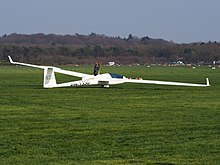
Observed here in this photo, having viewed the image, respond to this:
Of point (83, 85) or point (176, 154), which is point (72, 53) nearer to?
point (83, 85)

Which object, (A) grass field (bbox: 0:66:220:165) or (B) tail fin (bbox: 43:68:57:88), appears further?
(B) tail fin (bbox: 43:68:57:88)

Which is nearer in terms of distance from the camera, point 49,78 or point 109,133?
point 109,133

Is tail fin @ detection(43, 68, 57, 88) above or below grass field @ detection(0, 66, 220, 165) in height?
above

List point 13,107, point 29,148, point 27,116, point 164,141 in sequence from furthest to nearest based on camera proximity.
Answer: point 13,107
point 27,116
point 164,141
point 29,148

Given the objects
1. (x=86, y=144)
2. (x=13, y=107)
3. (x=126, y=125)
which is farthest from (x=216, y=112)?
(x=86, y=144)

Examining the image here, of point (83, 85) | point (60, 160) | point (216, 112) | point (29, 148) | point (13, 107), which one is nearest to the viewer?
point (60, 160)

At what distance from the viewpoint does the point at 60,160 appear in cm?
1250

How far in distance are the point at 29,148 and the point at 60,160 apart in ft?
4.87

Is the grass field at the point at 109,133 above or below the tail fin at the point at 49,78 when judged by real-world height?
below

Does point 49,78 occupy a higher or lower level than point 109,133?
higher

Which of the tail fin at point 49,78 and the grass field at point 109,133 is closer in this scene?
the grass field at point 109,133

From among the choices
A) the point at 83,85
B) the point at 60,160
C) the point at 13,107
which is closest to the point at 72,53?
the point at 83,85

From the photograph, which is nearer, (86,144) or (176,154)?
(176,154)

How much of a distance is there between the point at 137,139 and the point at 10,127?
3.68 meters
